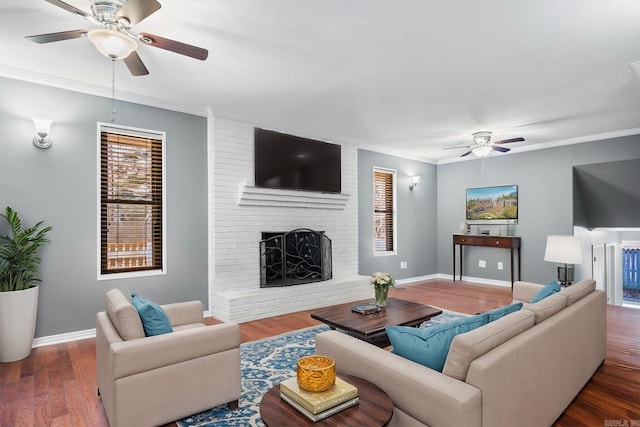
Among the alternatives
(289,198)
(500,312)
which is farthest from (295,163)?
(500,312)

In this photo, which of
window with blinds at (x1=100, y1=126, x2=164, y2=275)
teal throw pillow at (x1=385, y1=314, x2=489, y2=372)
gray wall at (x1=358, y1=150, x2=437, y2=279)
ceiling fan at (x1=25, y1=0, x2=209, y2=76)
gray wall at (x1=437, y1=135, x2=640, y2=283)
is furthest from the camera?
gray wall at (x1=358, y1=150, x2=437, y2=279)

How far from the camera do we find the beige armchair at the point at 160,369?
1852mm

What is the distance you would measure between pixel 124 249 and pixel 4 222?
105cm

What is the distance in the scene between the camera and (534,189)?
6125 millimetres

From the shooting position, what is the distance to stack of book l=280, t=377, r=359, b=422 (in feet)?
4.30

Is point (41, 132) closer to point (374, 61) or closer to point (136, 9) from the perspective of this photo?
point (136, 9)

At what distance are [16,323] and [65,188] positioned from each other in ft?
4.28

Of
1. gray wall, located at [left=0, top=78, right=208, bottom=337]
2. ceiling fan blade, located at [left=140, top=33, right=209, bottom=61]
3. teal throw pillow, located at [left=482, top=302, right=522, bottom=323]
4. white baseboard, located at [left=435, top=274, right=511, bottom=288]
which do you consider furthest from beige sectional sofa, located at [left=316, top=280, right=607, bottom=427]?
white baseboard, located at [left=435, top=274, right=511, bottom=288]

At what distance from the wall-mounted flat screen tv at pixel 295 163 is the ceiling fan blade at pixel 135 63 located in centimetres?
Answer: 228

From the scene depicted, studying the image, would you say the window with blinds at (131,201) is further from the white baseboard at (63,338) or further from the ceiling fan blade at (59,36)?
the ceiling fan blade at (59,36)

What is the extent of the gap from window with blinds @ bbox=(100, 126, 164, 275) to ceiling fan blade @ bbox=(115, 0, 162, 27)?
2.14 meters

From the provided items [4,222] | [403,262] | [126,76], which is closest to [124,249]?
[4,222]

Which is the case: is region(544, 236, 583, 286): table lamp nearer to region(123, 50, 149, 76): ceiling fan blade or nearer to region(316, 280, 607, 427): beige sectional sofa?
region(316, 280, 607, 427): beige sectional sofa

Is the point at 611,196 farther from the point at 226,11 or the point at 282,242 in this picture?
the point at 226,11
